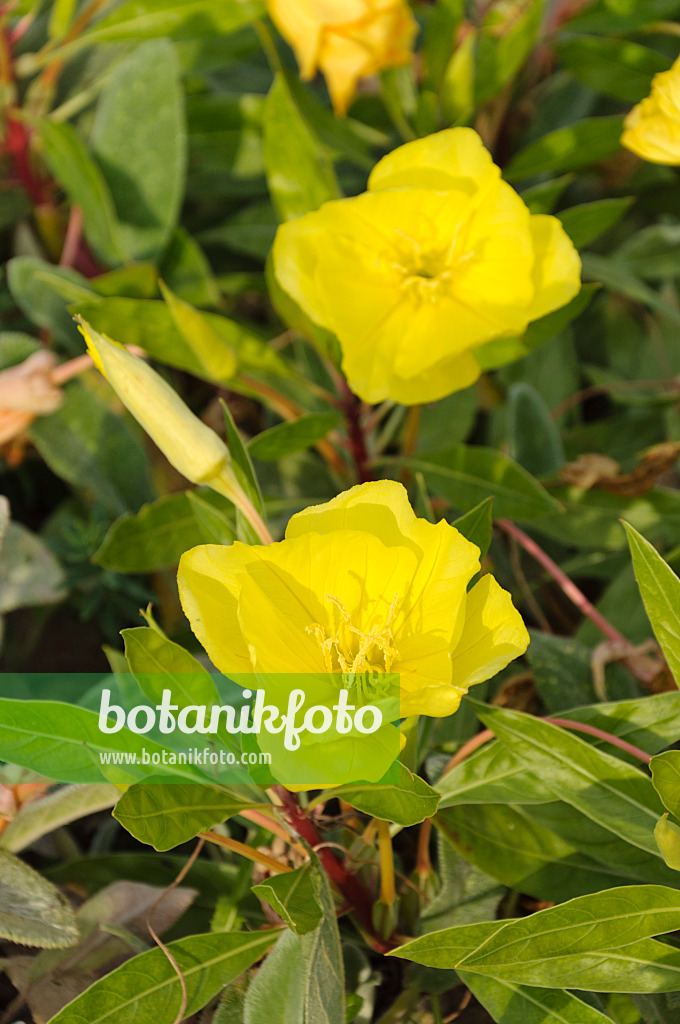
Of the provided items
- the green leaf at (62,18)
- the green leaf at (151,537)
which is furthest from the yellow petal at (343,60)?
the green leaf at (151,537)

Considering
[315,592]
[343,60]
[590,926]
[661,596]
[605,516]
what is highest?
[343,60]

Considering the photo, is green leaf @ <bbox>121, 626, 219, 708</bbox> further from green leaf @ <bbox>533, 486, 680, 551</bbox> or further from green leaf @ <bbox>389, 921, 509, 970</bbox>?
green leaf @ <bbox>533, 486, 680, 551</bbox>

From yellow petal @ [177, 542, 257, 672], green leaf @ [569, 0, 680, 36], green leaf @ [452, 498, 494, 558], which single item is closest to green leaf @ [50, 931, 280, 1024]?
yellow petal @ [177, 542, 257, 672]

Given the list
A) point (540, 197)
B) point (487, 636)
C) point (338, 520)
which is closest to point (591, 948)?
point (487, 636)

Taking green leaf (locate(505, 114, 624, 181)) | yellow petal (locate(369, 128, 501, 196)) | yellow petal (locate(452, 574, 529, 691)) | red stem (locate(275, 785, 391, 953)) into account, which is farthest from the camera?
green leaf (locate(505, 114, 624, 181))

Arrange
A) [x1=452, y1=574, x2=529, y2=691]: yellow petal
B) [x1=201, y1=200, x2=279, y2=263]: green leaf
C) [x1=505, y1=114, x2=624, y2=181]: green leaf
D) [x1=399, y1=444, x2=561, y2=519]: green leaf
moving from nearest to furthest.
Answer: [x1=452, y1=574, x2=529, y2=691]: yellow petal < [x1=399, y1=444, x2=561, y2=519]: green leaf < [x1=505, y1=114, x2=624, y2=181]: green leaf < [x1=201, y1=200, x2=279, y2=263]: green leaf

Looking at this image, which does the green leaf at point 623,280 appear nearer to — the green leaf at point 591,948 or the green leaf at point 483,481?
the green leaf at point 483,481

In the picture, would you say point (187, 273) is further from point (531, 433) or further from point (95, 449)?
point (531, 433)

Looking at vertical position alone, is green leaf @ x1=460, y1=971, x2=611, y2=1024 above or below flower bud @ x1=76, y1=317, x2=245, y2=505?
below
